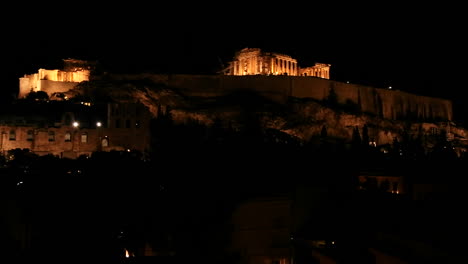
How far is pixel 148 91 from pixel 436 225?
4655 cm

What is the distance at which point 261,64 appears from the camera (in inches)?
2522

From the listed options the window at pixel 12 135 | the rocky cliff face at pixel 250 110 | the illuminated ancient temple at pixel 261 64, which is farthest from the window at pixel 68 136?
the illuminated ancient temple at pixel 261 64

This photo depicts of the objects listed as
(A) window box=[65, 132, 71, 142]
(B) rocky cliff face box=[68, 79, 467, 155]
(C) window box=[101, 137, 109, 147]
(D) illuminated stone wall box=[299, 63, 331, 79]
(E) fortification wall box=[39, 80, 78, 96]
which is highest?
(D) illuminated stone wall box=[299, 63, 331, 79]

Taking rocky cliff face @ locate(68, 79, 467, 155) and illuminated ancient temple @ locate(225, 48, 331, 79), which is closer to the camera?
rocky cliff face @ locate(68, 79, 467, 155)

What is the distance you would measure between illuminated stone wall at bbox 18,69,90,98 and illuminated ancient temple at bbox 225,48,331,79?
68.0ft

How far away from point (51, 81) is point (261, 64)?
26695mm

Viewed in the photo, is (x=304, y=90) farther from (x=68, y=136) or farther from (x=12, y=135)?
(x=12, y=135)

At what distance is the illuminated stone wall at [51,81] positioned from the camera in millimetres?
53750

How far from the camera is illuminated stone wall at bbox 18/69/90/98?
2116 inches

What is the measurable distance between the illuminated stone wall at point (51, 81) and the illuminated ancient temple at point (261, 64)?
2072 cm

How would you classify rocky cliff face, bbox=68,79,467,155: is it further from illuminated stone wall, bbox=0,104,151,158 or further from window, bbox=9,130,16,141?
window, bbox=9,130,16,141

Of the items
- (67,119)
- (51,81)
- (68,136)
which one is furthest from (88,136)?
(51,81)

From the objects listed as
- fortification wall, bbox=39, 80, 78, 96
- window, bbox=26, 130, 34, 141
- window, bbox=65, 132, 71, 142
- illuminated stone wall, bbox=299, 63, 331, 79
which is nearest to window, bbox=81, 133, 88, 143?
window, bbox=65, 132, 71, 142

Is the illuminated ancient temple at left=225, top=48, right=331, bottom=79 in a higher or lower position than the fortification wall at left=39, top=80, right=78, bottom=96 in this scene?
higher
